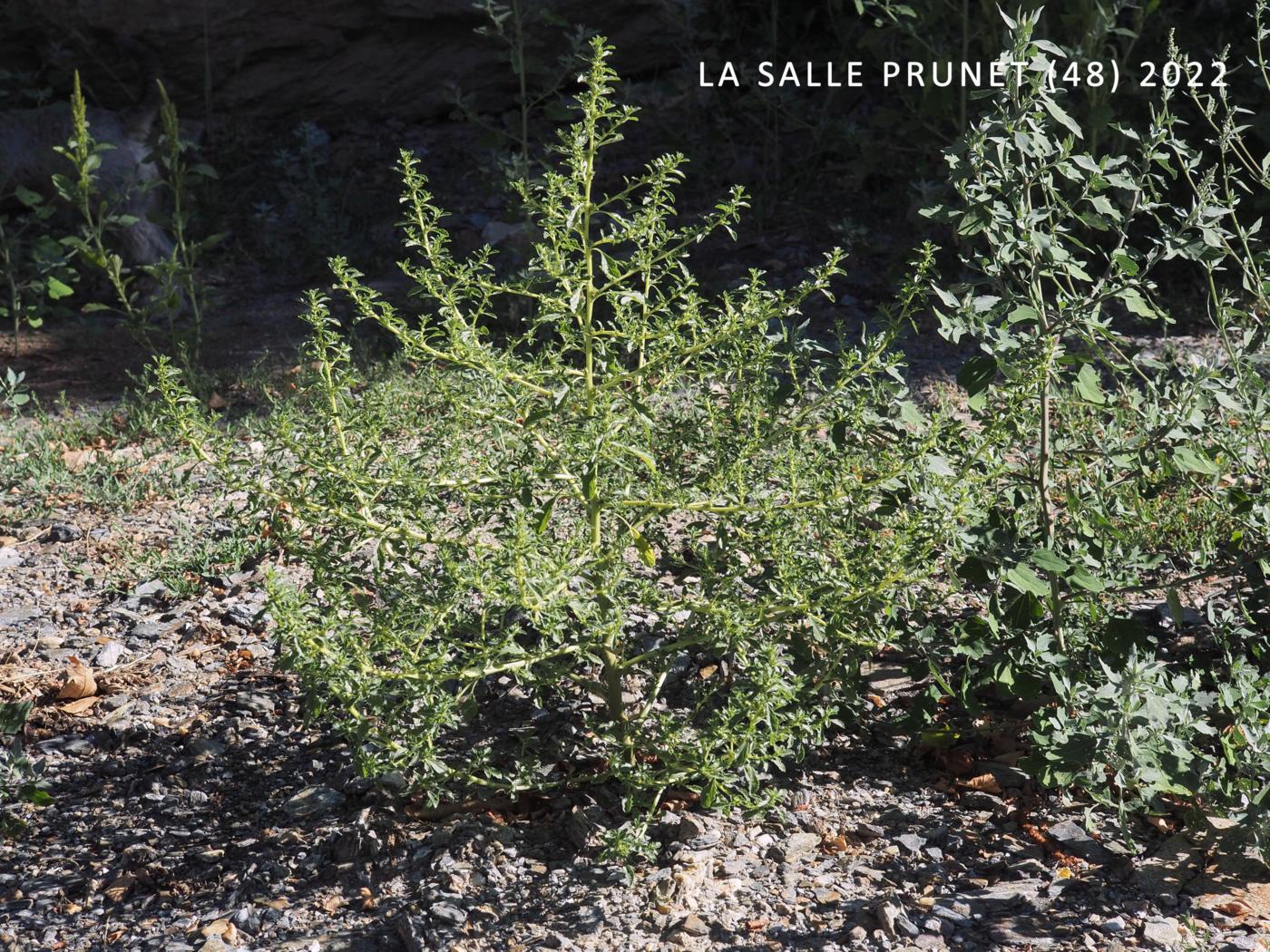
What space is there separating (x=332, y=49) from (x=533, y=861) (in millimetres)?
5965

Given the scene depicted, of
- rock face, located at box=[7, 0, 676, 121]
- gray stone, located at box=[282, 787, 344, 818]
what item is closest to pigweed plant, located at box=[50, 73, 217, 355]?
rock face, located at box=[7, 0, 676, 121]

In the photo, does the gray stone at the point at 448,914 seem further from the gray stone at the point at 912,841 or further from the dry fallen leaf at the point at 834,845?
the gray stone at the point at 912,841

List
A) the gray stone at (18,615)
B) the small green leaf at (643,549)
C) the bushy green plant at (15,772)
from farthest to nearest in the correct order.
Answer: the gray stone at (18,615)
the bushy green plant at (15,772)
the small green leaf at (643,549)

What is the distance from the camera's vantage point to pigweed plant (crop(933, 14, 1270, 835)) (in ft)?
7.09

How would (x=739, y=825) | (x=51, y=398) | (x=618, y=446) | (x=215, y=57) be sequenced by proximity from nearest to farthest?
(x=618, y=446) < (x=739, y=825) < (x=51, y=398) < (x=215, y=57)

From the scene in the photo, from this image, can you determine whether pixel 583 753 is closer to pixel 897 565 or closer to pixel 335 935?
pixel 335 935

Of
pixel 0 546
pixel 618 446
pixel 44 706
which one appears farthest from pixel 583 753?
pixel 0 546

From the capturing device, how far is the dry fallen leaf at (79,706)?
2.86 m

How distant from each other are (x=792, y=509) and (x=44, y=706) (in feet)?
5.72

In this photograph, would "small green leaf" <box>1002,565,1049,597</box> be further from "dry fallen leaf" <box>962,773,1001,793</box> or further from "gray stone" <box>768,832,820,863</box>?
"gray stone" <box>768,832,820,863</box>

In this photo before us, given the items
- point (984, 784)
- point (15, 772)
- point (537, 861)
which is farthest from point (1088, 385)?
point (15, 772)

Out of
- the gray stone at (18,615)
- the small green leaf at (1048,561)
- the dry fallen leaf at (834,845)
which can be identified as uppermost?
the small green leaf at (1048,561)

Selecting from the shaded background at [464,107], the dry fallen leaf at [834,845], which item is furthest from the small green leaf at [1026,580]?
the shaded background at [464,107]

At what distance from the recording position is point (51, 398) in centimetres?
484
